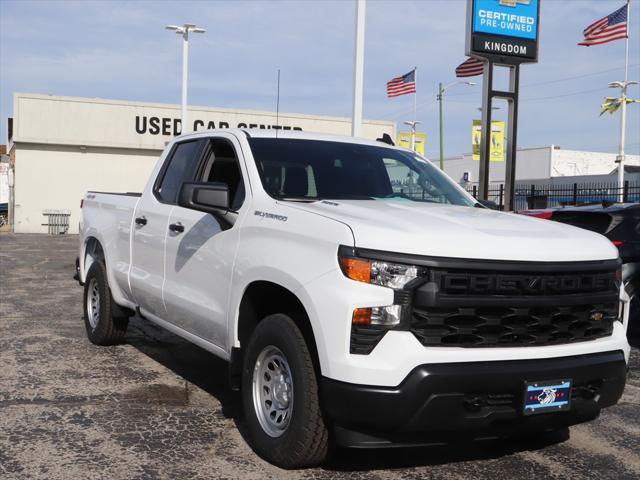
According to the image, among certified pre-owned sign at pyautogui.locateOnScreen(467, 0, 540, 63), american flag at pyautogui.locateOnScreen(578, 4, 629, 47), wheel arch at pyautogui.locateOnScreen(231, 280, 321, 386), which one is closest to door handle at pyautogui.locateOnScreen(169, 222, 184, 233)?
wheel arch at pyautogui.locateOnScreen(231, 280, 321, 386)

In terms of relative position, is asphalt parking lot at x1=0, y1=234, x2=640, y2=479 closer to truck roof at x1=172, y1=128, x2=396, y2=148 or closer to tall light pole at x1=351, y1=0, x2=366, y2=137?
truck roof at x1=172, y1=128, x2=396, y2=148

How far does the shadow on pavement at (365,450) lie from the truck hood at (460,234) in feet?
4.50

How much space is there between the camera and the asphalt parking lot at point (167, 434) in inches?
158

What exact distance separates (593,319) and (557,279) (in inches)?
16.5

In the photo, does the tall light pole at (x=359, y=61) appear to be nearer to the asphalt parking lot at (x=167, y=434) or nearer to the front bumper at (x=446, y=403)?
the asphalt parking lot at (x=167, y=434)

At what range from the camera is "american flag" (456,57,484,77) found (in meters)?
24.9

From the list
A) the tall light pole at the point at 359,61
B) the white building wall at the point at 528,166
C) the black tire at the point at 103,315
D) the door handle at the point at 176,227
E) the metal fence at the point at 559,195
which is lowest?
the black tire at the point at 103,315

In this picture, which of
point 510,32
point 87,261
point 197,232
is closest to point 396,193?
point 197,232

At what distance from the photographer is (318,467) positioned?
401cm

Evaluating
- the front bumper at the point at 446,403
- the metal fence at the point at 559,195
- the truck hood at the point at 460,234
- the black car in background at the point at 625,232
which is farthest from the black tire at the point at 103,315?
the metal fence at the point at 559,195

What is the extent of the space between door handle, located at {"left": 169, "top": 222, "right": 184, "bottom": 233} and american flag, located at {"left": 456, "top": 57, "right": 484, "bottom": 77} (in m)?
21.2

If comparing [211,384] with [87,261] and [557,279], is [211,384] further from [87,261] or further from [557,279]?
[557,279]

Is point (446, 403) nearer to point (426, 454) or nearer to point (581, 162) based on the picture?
point (426, 454)

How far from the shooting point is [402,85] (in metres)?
30.1
